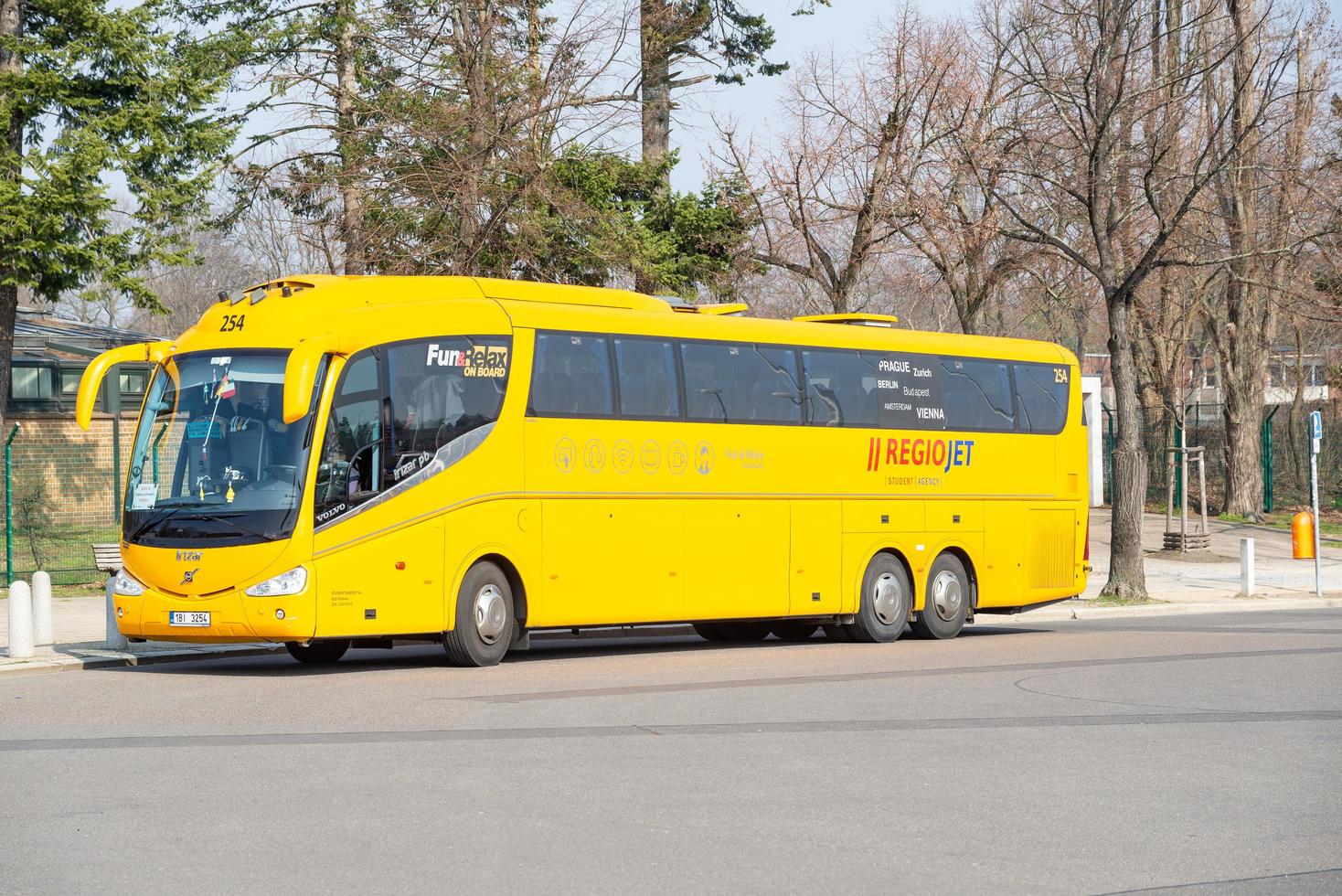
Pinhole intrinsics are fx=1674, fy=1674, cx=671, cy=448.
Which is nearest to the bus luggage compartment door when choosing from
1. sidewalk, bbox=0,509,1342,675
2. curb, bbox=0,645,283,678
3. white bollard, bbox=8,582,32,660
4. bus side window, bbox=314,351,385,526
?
sidewalk, bbox=0,509,1342,675

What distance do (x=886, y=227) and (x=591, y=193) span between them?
6.37m

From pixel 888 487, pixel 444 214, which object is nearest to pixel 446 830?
pixel 888 487

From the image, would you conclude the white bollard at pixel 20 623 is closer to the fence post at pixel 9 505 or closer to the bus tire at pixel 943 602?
the fence post at pixel 9 505

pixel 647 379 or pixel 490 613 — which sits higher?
pixel 647 379

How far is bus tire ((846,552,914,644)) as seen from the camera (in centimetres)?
2009

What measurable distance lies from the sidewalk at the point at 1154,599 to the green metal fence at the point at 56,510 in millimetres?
1356

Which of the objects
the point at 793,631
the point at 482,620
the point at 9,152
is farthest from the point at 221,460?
the point at 9,152

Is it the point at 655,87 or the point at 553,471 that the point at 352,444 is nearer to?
the point at 553,471

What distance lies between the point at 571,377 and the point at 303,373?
3288 millimetres

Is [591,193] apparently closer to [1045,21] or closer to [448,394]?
[1045,21]

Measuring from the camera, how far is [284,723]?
11.8 m

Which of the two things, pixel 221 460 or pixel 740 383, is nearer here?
pixel 221 460

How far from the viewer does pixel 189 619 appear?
586 inches

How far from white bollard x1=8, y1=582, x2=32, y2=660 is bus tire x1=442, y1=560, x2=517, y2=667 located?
3.98m
